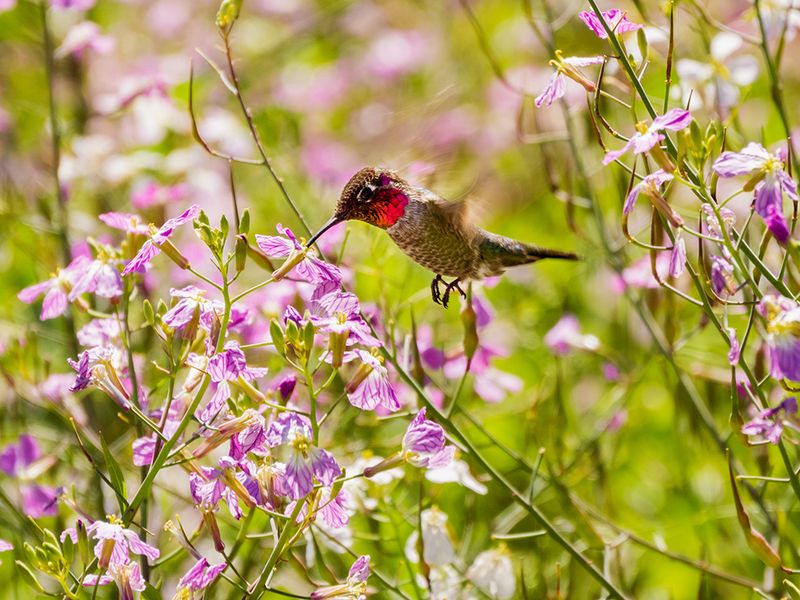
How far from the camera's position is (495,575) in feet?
5.57

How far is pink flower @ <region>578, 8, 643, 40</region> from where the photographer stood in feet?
4.12

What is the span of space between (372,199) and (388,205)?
0.09 feet

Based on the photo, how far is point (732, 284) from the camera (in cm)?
128

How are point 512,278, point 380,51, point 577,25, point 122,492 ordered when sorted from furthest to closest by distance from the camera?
point 380,51 < point 577,25 < point 512,278 < point 122,492

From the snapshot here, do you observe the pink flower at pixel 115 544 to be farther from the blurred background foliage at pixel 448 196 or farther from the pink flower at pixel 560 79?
the pink flower at pixel 560 79

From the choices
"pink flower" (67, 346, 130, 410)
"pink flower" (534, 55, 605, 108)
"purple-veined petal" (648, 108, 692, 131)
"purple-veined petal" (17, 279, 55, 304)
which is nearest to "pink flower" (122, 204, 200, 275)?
"pink flower" (67, 346, 130, 410)

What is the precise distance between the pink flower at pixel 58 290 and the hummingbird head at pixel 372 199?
1.13 feet

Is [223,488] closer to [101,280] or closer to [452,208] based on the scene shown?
[101,280]

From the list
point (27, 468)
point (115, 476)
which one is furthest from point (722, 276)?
point (27, 468)

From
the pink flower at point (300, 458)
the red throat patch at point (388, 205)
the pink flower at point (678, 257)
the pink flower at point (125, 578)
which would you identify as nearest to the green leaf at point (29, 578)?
the pink flower at point (125, 578)

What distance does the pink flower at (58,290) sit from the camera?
1485 mm

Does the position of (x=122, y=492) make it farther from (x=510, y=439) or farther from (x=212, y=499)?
(x=510, y=439)

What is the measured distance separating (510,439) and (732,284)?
1.53 metres

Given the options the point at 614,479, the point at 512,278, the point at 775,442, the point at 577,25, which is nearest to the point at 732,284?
the point at 775,442
